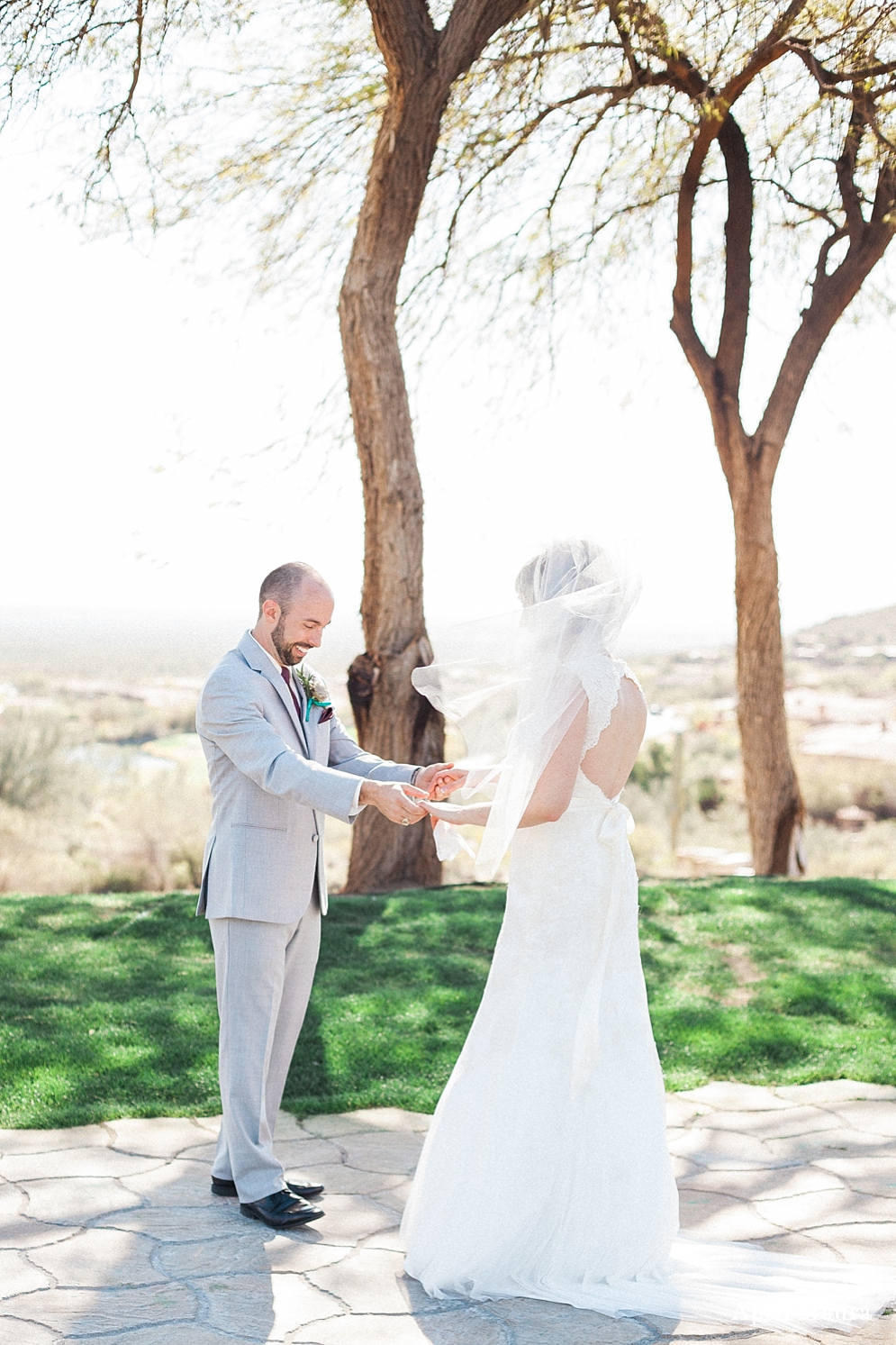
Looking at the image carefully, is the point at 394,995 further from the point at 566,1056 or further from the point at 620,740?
the point at 620,740

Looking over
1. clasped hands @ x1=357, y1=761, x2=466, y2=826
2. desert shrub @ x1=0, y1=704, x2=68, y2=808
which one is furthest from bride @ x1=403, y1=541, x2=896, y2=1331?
desert shrub @ x1=0, y1=704, x2=68, y2=808

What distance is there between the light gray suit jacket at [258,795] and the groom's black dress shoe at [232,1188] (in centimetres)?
81

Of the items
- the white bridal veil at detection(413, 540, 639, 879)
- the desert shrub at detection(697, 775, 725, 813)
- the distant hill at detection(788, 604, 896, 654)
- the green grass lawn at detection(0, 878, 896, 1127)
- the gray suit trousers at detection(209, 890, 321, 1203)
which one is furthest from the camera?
the distant hill at detection(788, 604, 896, 654)

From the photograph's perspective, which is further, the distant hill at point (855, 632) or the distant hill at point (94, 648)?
the distant hill at point (855, 632)

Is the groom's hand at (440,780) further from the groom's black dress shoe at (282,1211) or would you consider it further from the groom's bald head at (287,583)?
the groom's black dress shoe at (282,1211)

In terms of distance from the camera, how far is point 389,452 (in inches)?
329

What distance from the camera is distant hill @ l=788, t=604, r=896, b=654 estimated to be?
1809 inches

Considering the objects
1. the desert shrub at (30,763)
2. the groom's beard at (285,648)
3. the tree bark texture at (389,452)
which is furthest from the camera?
the desert shrub at (30,763)

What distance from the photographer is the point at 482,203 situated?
1090cm

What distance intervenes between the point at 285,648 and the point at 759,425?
310 inches

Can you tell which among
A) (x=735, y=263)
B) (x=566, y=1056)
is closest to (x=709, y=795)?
(x=735, y=263)

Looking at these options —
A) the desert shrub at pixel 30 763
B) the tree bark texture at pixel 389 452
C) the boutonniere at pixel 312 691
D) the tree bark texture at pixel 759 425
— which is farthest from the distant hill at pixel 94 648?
the boutonniere at pixel 312 691

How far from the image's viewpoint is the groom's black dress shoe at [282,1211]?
132 inches

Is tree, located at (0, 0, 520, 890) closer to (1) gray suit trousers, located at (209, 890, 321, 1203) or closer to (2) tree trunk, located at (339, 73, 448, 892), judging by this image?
(2) tree trunk, located at (339, 73, 448, 892)
